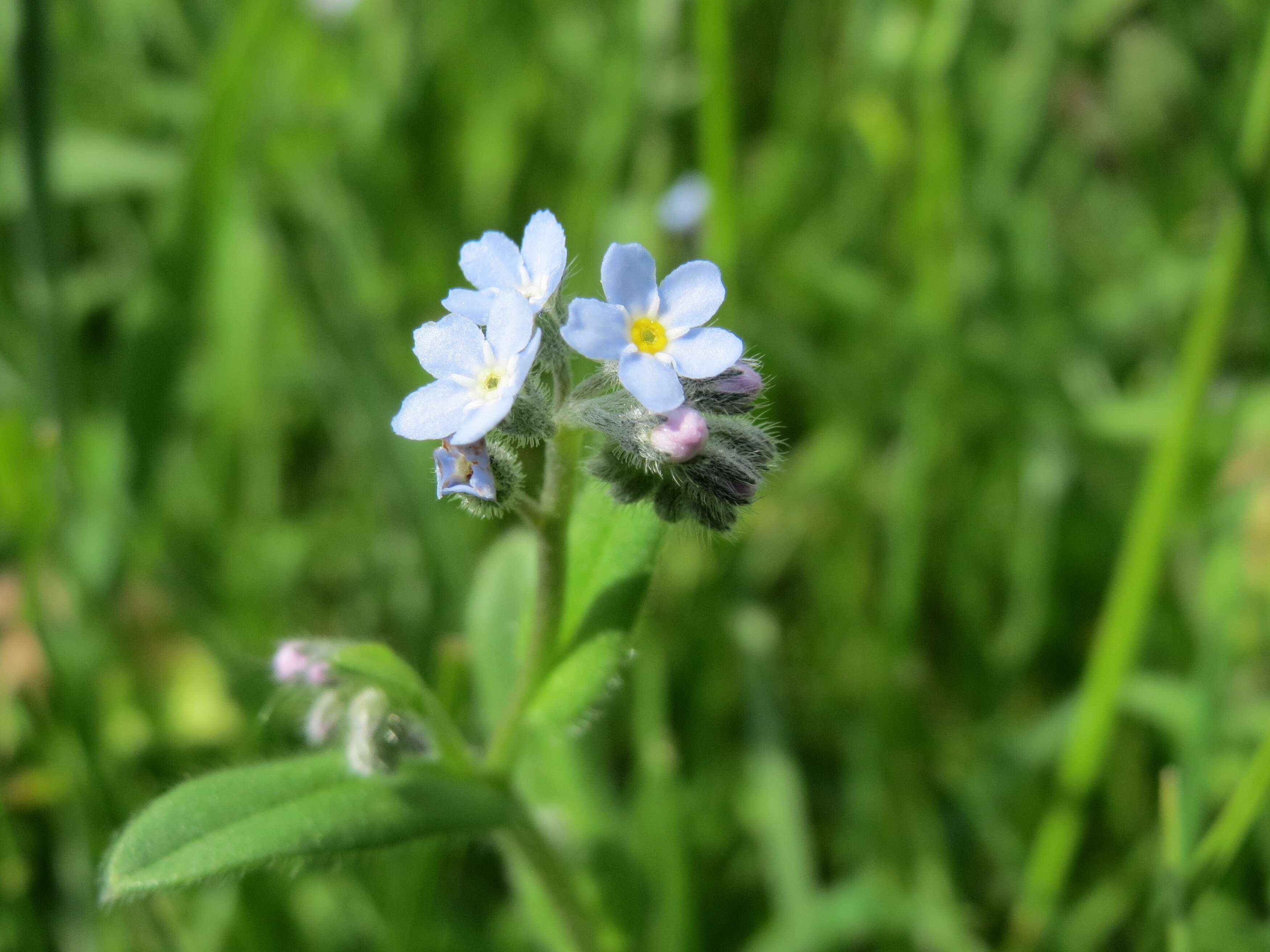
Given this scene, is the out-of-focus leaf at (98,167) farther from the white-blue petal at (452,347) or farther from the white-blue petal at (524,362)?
the white-blue petal at (524,362)

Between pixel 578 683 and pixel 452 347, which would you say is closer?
pixel 452 347

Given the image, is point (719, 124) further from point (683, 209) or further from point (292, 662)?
point (292, 662)

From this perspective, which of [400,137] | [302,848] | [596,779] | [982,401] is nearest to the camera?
[302,848]

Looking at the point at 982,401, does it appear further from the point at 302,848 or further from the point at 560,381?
the point at 302,848

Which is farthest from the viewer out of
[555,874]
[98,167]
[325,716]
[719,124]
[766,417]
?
[766,417]

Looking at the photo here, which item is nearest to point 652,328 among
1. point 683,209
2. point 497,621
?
point 497,621

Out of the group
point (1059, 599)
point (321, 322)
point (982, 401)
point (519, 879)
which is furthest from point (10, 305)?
point (1059, 599)
